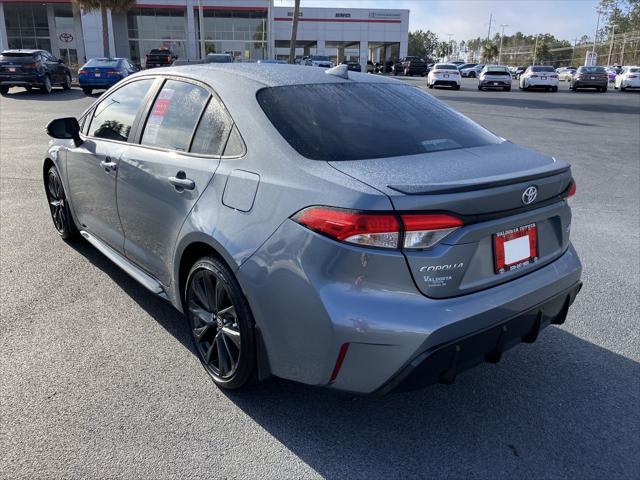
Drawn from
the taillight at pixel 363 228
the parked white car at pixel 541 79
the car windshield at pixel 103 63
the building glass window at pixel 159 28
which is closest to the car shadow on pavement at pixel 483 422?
the taillight at pixel 363 228

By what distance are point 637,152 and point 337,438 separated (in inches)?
437

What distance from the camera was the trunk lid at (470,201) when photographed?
228cm

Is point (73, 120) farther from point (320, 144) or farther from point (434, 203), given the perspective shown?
point (434, 203)

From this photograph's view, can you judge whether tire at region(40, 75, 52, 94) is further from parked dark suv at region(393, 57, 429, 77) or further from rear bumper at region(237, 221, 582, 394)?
parked dark suv at region(393, 57, 429, 77)

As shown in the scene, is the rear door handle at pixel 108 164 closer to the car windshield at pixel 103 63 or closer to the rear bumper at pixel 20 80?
the car windshield at pixel 103 63

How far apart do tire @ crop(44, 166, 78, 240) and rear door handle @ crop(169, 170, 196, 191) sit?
233 centimetres

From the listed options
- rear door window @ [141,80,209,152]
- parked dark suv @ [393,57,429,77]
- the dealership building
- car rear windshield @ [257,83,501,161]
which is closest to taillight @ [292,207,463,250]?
car rear windshield @ [257,83,501,161]

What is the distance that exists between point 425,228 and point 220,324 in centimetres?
129

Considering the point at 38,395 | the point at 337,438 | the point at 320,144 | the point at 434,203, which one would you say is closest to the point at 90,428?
the point at 38,395

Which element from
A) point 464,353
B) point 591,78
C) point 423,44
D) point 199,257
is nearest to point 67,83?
point 199,257

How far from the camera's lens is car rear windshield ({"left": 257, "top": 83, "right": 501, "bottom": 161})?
8.92ft

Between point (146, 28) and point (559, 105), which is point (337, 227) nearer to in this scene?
point (559, 105)

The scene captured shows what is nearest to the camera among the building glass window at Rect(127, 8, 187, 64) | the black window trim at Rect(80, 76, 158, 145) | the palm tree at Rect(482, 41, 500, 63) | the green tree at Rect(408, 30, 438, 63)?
the black window trim at Rect(80, 76, 158, 145)

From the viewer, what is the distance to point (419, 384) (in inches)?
93.6
